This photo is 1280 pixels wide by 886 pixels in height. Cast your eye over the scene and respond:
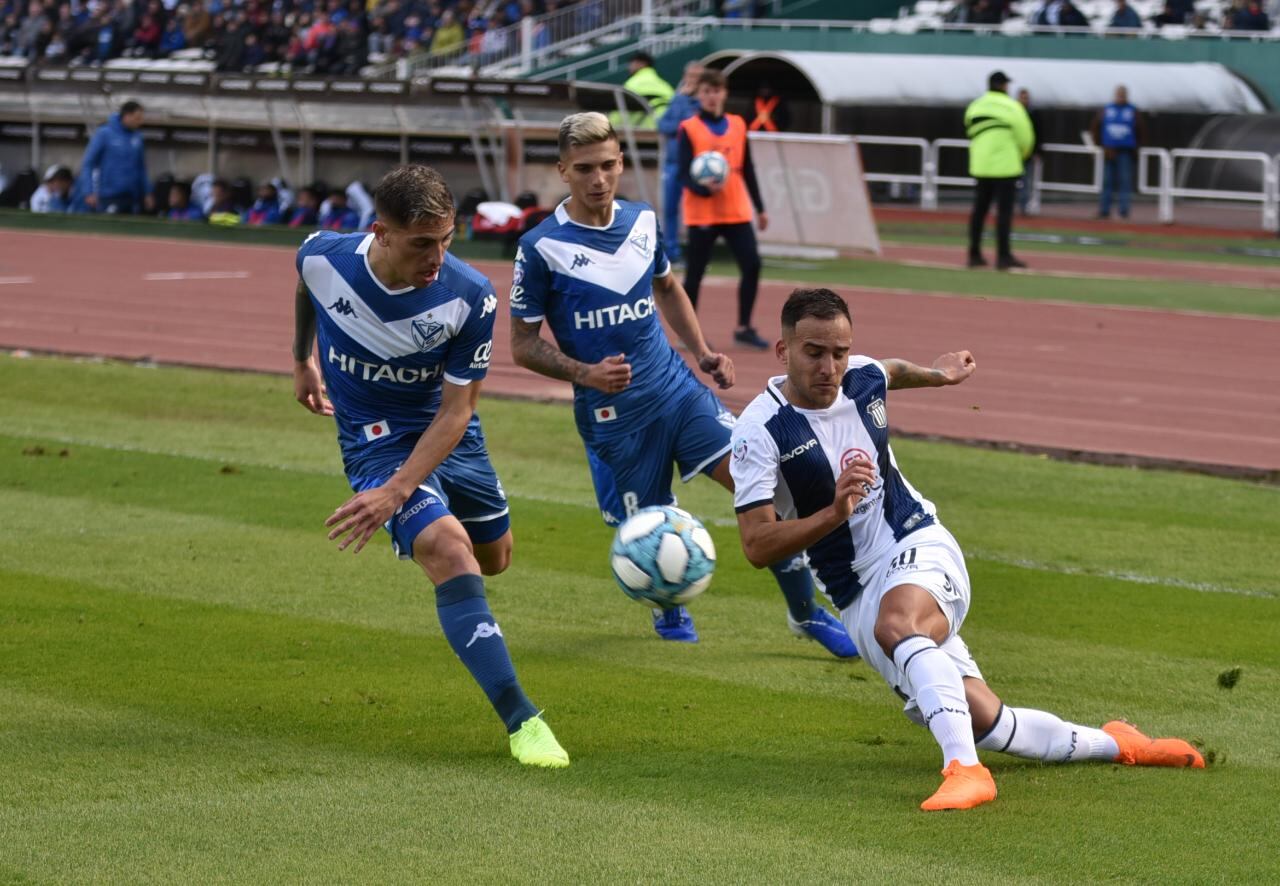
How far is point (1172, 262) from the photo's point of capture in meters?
24.8

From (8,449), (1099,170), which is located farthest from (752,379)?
(1099,170)

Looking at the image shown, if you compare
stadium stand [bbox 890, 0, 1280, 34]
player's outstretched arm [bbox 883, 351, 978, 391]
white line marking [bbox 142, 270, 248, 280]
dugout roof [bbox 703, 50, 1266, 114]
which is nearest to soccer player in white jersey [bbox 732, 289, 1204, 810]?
player's outstretched arm [bbox 883, 351, 978, 391]

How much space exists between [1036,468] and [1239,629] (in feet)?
12.7

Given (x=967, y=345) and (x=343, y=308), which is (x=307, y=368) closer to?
(x=343, y=308)

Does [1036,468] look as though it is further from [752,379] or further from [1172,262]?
[1172,262]

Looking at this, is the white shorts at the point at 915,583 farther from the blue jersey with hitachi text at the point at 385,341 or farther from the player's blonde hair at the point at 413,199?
the player's blonde hair at the point at 413,199

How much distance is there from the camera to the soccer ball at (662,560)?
680 cm

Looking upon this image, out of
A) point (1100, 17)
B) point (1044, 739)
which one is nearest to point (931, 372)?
point (1044, 739)

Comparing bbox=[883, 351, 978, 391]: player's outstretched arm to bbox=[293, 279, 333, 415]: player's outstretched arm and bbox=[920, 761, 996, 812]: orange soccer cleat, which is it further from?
bbox=[293, 279, 333, 415]: player's outstretched arm

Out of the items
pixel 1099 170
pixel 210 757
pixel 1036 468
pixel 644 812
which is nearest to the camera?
pixel 644 812

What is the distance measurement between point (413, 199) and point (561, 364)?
6.74ft

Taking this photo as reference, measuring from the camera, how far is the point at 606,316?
801 cm

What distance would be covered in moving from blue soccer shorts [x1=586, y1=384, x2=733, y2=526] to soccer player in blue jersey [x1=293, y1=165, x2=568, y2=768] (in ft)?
3.97

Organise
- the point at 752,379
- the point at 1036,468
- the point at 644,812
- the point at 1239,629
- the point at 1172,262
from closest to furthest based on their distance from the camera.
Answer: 1. the point at 644,812
2. the point at 1239,629
3. the point at 1036,468
4. the point at 752,379
5. the point at 1172,262
